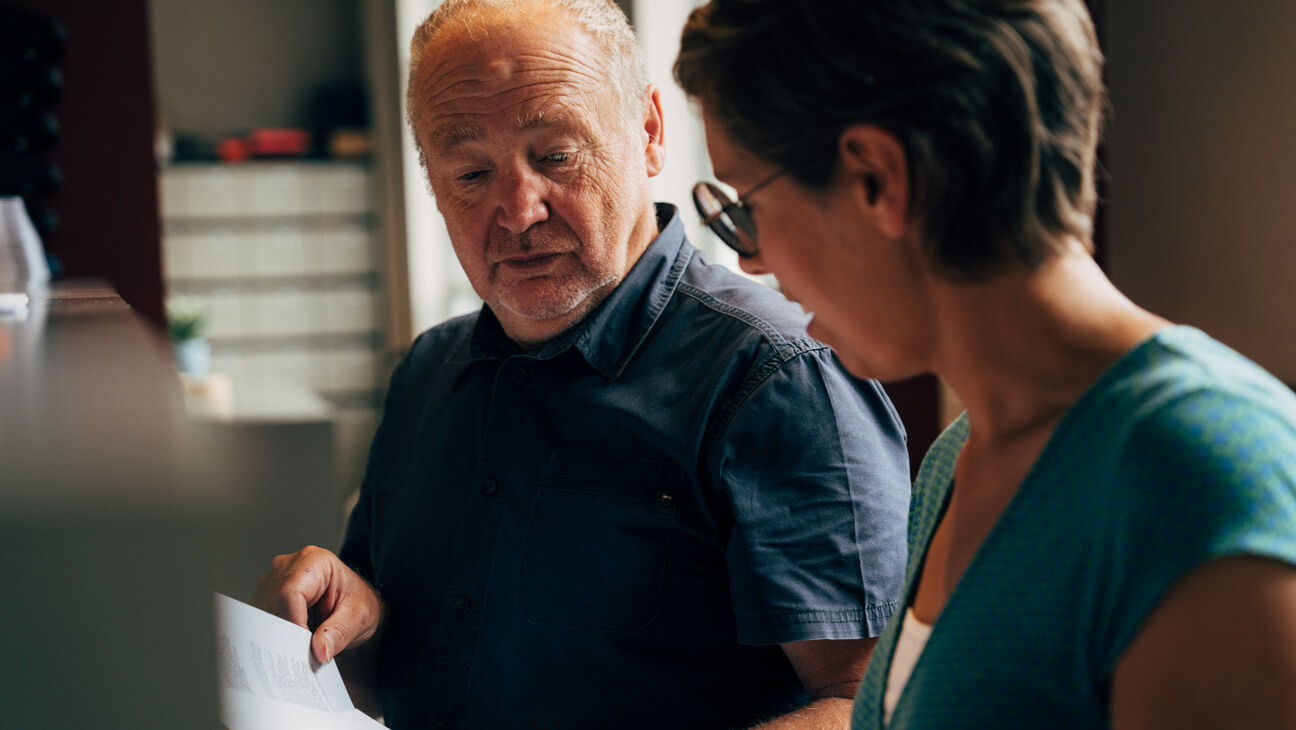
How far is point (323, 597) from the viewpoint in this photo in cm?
128

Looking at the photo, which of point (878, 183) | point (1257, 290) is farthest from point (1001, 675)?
point (1257, 290)

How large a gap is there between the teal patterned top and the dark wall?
3.18 meters

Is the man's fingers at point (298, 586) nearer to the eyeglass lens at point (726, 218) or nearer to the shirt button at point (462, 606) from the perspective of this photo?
the shirt button at point (462, 606)

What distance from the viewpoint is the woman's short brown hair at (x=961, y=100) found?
0.66m

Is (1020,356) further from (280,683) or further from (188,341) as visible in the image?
(188,341)

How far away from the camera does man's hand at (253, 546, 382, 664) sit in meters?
1.20

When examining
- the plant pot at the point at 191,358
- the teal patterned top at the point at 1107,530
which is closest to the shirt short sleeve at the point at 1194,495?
the teal patterned top at the point at 1107,530

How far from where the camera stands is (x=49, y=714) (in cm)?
27

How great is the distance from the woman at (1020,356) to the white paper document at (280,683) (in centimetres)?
48

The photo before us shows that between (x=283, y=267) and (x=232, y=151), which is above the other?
(x=232, y=151)

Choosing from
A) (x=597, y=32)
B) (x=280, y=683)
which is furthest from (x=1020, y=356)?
(x=597, y=32)

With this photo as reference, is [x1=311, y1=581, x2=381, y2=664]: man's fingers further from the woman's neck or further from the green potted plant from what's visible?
the green potted plant

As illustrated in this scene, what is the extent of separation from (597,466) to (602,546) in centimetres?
9

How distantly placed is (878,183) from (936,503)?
0.29 m
